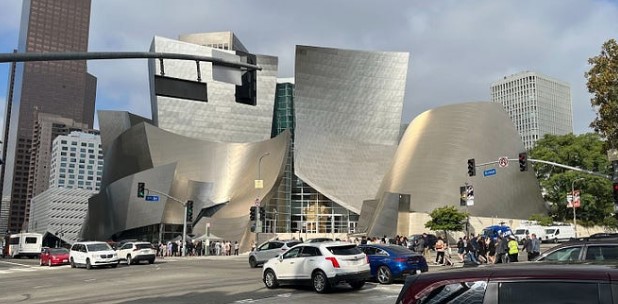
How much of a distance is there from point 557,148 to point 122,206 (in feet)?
188

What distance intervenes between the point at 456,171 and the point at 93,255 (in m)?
41.5

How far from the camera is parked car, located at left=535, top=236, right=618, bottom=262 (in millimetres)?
10695

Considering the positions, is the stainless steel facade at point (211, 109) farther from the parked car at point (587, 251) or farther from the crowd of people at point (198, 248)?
the parked car at point (587, 251)

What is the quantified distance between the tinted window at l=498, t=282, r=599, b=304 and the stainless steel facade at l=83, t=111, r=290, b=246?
57.9m

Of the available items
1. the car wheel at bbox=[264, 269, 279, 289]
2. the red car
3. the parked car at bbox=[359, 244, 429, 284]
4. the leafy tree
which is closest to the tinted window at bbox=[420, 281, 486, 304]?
the car wheel at bbox=[264, 269, 279, 289]

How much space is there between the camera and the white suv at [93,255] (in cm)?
2981

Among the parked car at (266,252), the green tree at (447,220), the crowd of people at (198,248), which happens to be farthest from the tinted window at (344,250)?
the green tree at (447,220)

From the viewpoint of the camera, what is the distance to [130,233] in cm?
6594

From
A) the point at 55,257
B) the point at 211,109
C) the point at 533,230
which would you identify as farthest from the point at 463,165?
the point at 55,257

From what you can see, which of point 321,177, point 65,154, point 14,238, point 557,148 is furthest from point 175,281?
point 65,154

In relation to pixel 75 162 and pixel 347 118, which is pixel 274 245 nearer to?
pixel 347 118

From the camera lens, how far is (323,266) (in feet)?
50.1

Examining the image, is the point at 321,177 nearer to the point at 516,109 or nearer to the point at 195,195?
the point at 195,195

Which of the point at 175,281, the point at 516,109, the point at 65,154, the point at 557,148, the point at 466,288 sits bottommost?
the point at 175,281
